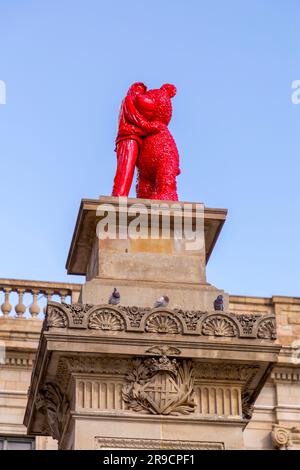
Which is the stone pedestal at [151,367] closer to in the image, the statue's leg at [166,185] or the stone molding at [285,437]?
the statue's leg at [166,185]

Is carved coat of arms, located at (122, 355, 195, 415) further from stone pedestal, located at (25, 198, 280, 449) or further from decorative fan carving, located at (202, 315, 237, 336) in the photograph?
decorative fan carving, located at (202, 315, 237, 336)

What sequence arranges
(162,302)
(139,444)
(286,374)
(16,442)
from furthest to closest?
(286,374), (16,442), (162,302), (139,444)

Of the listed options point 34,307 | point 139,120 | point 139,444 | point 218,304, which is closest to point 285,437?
point 34,307

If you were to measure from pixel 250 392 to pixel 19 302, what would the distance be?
41.0ft

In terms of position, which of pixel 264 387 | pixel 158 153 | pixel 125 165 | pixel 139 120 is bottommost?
pixel 125 165

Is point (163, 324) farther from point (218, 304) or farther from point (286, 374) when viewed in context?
point (286, 374)

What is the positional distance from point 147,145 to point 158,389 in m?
4.31

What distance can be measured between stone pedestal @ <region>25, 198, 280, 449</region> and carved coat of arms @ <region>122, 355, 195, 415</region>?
0.04 ft

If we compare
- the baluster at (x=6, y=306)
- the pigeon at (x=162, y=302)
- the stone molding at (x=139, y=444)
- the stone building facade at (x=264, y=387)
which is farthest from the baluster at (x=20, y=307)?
the stone molding at (x=139, y=444)

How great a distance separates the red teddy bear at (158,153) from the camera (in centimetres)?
2412

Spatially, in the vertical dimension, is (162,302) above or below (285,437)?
below

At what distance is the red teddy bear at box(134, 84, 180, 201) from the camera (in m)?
24.1

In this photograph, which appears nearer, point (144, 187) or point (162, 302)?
→ point (162, 302)

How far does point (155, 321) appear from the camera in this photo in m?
21.9
